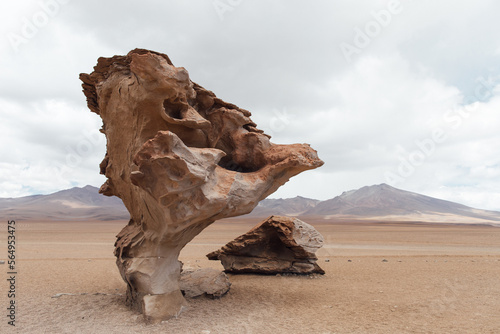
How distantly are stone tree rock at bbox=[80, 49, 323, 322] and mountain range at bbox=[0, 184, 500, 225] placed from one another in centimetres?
11552

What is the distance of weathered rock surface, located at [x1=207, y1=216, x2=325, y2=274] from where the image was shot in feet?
36.9

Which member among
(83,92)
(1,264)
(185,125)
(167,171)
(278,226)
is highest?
(83,92)

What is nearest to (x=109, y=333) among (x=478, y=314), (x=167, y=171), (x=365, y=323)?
(x=167, y=171)

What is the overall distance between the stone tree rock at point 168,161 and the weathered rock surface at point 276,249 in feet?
12.8

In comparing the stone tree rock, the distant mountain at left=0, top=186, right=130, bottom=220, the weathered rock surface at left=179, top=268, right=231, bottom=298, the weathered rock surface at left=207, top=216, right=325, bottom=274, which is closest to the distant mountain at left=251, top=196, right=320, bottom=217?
the distant mountain at left=0, top=186, right=130, bottom=220

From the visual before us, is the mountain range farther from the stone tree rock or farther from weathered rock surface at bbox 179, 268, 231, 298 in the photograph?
the stone tree rock

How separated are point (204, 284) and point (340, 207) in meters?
143

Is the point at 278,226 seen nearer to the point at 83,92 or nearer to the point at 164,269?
the point at 164,269

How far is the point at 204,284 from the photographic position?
27.9 feet

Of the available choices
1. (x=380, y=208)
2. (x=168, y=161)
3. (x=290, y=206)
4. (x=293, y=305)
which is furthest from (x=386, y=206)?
(x=168, y=161)

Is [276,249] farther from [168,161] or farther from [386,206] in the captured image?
[386,206]

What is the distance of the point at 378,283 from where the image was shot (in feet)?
34.3

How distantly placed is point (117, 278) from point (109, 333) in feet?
20.3

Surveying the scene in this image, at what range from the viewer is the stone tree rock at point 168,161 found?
5852 mm
